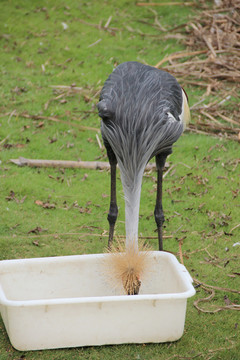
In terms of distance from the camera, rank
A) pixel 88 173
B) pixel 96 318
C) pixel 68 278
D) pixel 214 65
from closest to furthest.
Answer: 1. pixel 96 318
2. pixel 68 278
3. pixel 88 173
4. pixel 214 65

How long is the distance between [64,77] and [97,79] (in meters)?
0.42

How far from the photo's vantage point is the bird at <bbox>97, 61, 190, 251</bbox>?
3.19 metres

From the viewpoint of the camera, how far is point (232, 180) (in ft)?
16.7

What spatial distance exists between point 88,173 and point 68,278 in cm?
202

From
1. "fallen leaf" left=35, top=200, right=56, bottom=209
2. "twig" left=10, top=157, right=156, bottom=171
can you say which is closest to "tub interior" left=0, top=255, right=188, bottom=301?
"fallen leaf" left=35, top=200, right=56, bottom=209

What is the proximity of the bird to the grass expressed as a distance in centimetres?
82

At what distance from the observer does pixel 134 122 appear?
318 cm

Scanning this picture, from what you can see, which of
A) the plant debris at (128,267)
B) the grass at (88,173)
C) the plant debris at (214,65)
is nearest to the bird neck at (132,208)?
the plant debris at (128,267)

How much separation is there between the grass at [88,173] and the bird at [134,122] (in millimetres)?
817

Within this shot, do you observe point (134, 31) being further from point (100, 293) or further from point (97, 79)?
point (100, 293)

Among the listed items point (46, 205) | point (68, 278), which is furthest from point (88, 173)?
point (68, 278)

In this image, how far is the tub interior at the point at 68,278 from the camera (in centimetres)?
323

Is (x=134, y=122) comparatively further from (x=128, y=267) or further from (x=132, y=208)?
(x=128, y=267)

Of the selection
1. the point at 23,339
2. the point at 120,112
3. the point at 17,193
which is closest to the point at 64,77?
the point at 17,193
